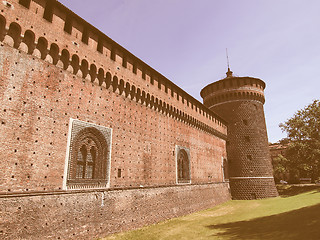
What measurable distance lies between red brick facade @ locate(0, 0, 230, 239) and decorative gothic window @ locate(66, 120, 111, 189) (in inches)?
1.9

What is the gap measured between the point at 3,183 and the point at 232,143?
2261 cm

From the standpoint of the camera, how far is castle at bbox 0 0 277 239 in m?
7.25

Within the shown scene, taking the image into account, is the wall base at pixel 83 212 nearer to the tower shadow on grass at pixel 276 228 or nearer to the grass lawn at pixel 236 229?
the grass lawn at pixel 236 229

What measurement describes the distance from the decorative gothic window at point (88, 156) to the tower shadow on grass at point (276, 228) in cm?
620

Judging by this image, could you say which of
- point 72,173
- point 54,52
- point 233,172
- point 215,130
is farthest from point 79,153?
point 233,172

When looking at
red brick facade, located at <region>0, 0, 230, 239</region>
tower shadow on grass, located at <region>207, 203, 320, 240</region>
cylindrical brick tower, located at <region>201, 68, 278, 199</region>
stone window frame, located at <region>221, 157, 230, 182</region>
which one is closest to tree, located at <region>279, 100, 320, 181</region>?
cylindrical brick tower, located at <region>201, 68, 278, 199</region>

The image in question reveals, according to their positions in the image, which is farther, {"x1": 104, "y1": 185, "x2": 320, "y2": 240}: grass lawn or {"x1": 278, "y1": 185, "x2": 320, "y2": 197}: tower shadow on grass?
{"x1": 278, "y1": 185, "x2": 320, "y2": 197}: tower shadow on grass

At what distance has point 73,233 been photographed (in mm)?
8078

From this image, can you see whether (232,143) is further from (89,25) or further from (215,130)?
(89,25)

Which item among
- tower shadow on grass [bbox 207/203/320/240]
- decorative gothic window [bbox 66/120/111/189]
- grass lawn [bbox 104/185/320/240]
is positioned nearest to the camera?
decorative gothic window [bbox 66/120/111/189]

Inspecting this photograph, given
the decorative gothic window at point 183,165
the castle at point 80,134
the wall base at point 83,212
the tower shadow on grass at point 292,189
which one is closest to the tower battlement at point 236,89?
the castle at point 80,134

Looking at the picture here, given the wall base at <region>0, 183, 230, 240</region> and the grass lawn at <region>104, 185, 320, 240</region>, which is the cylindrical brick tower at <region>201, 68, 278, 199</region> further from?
the wall base at <region>0, 183, 230, 240</region>

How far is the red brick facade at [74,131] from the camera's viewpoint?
23.6ft

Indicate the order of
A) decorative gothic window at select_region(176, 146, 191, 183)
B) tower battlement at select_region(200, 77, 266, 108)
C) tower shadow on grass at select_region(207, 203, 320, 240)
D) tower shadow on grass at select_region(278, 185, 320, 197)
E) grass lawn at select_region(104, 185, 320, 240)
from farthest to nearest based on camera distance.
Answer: tower shadow on grass at select_region(278, 185, 320, 197) → tower battlement at select_region(200, 77, 266, 108) → decorative gothic window at select_region(176, 146, 191, 183) → grass lawn at select_region(104, 185, 320, 240) → tower shadow on grass at select_region(207, 203, 320, 240)
